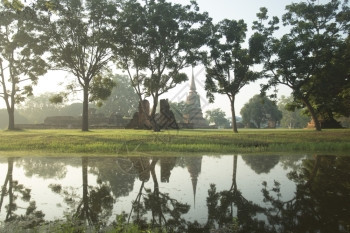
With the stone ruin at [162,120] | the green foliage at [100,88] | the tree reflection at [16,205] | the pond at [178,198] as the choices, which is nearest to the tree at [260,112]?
the stone ruin at [162,120]

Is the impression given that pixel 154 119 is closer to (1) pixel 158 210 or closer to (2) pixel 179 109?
(1) pixel 158 210

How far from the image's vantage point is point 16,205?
547 cm

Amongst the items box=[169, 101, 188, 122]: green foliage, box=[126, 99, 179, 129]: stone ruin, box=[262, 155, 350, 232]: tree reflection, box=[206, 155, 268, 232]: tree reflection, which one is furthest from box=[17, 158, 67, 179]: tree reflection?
box=[169, 101, 188, 122]: green foliage

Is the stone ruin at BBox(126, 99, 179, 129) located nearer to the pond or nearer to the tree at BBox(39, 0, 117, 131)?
the tree at BBox(39, 0, 117, 131)

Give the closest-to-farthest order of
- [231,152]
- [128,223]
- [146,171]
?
[128,223] < [146,171] < [231,152]

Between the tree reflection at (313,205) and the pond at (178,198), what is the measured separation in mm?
14

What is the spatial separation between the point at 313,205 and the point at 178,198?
105 inches

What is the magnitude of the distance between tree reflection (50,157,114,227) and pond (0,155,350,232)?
17mm

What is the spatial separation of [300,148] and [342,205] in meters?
12.9

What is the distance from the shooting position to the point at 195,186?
289 inches

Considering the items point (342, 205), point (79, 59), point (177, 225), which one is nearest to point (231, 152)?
point (342, 205)

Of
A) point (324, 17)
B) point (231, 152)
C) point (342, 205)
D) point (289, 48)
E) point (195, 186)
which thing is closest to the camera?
point (342, 205)

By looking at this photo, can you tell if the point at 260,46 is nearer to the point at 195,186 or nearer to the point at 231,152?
the point at 231,152

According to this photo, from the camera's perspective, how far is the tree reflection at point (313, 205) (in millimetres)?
4482
